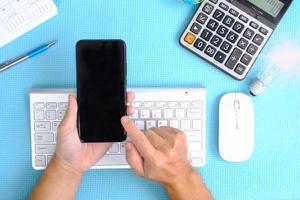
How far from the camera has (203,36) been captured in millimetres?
769

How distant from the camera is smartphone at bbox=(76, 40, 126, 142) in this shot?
694 mm

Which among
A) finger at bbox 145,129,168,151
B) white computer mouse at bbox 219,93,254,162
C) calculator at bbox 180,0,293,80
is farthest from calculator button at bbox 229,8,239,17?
finger at bbox 145,129,168,151

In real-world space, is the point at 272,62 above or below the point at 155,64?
above

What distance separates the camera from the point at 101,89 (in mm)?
699

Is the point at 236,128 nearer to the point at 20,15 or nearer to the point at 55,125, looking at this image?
the point at 55,125

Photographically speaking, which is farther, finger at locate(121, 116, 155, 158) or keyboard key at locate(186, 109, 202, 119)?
keyboard key at locate(186, 109, 202, 119)

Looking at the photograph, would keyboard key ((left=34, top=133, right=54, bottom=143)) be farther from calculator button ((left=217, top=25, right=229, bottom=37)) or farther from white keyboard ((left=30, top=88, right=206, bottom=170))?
calculator button ((left=217, top=25, right=229, bottom=37))

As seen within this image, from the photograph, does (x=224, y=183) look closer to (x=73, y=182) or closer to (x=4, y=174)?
(x=73, y=182)

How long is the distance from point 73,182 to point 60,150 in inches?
2.8

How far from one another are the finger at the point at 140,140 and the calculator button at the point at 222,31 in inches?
9.6

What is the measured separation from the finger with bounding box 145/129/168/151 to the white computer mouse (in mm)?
145

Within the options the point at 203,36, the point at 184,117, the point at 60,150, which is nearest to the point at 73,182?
the point at 60,150

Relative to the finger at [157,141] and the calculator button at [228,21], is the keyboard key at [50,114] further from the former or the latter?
the calculator button at [228,21]

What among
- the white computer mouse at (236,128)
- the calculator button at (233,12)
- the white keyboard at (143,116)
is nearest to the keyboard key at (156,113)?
the white keyboard at (143,116)
